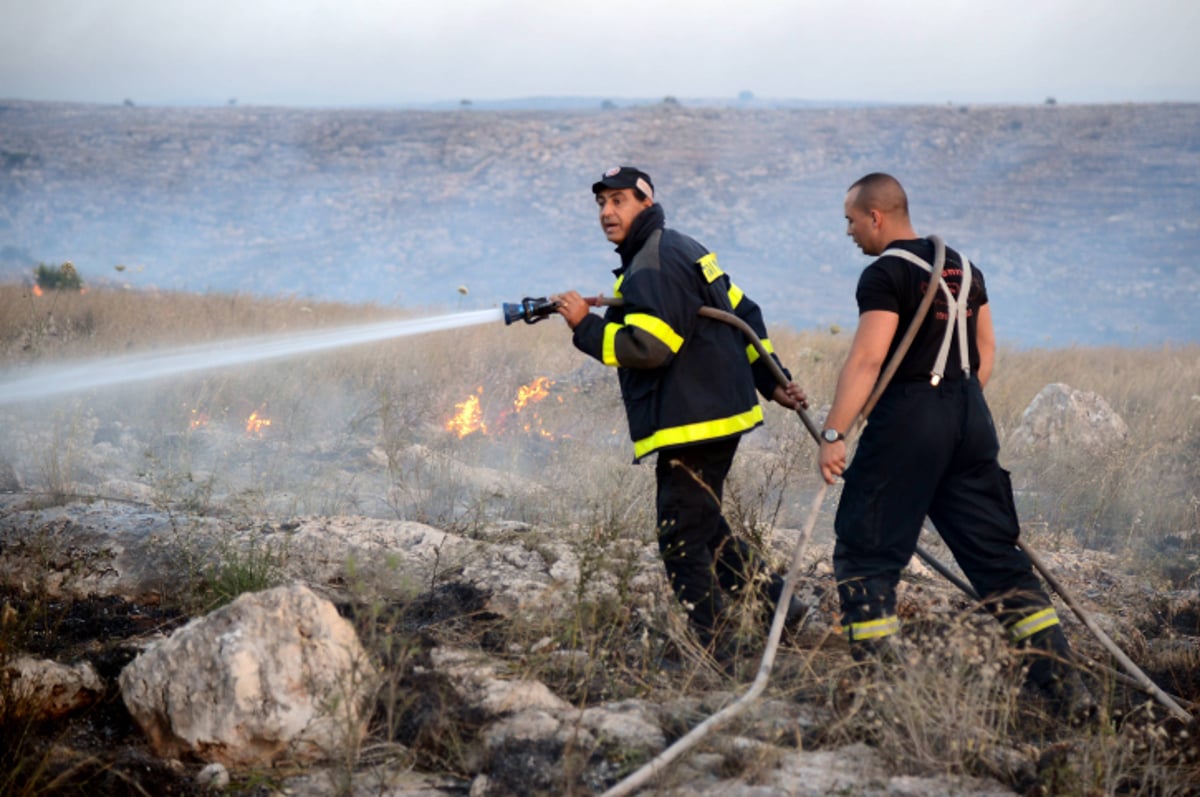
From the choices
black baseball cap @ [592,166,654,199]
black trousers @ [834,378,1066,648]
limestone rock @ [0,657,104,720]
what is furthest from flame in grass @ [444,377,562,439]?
black trousers @ [834,378,1066,648]

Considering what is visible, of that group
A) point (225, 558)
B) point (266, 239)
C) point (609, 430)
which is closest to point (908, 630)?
point (225, 558)

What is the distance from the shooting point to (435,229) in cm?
2530

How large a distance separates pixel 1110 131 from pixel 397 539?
94.3 ft

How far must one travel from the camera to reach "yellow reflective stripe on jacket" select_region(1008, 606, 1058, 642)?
359 cm

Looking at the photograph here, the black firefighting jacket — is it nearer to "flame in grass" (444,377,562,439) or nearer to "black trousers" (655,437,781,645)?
"black trousers" (655,437,781,645)

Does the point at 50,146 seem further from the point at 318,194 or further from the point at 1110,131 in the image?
the point at 1110,131

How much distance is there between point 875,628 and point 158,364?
6.39 m

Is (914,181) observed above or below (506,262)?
above

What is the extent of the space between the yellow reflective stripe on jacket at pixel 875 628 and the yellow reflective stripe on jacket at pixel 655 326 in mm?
1141

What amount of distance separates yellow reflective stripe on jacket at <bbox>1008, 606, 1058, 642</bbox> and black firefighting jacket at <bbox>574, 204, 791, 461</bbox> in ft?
3.84

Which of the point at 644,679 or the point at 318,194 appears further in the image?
the point at 318,194

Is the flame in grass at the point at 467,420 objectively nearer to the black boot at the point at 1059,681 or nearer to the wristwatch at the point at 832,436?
the wristwatch at the point at 832,436

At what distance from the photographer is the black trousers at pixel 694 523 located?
12.5 ft

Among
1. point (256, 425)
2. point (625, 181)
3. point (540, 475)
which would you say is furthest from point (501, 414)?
point (625, 181)
